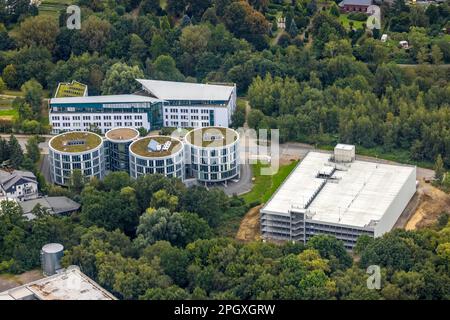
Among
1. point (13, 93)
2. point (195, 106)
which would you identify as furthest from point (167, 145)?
point (13, 93)

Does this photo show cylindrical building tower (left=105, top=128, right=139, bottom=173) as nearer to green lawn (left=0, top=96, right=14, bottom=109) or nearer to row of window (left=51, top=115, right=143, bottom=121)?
row of window (left=51, top=115, right=143, bottom=121)

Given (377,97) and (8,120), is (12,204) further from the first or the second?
(377,97)

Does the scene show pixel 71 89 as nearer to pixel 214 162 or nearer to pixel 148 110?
pixel 148 110

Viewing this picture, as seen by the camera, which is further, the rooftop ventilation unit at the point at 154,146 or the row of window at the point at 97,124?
the row of window at the point at 97,124

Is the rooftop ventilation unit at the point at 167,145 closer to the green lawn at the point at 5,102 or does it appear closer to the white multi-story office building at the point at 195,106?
the white multi-story office building at the point at 195,106

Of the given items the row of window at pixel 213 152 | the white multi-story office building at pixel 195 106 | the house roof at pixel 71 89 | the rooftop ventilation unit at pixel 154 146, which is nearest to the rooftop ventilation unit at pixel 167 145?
the rooftop ventilation unit at pixel 154 146

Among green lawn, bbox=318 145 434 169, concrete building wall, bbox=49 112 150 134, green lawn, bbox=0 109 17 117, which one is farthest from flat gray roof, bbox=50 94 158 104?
green lawn, bbox=318 145 434 169
